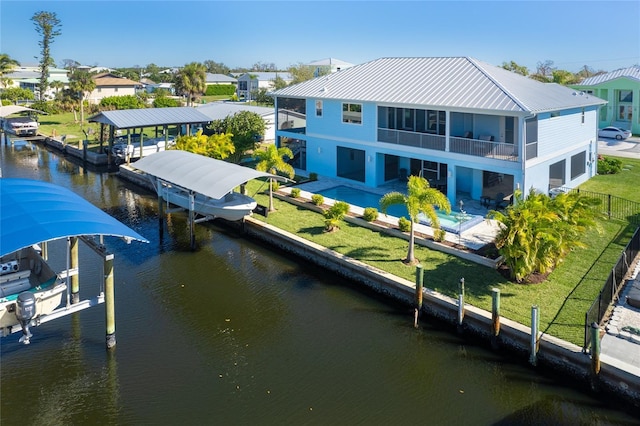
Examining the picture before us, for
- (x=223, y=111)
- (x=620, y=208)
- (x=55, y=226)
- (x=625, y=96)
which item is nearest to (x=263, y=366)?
(x=55, y=226)

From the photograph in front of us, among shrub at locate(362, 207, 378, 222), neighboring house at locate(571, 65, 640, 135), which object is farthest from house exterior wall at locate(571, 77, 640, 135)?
shrub at locate(362, 207, 378, 222)

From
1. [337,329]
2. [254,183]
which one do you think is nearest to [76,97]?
[254,183]

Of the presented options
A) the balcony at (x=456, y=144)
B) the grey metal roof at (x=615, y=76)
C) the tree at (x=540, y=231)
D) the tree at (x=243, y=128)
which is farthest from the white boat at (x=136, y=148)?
the grey metal roof at (x=615, y=76)

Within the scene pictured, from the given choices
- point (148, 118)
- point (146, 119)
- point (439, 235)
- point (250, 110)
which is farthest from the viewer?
point (250, 110)

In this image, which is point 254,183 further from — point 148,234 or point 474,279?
point 474,279

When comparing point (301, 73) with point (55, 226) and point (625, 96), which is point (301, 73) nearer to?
point (625, 96)

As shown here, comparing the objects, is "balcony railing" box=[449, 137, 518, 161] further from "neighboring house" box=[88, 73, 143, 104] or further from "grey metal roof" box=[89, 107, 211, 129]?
"neighboring house" box=[88, 73, 143, 104]

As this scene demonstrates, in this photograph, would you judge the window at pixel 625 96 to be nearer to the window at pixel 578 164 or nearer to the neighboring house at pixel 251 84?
the window at pixel 578 164
